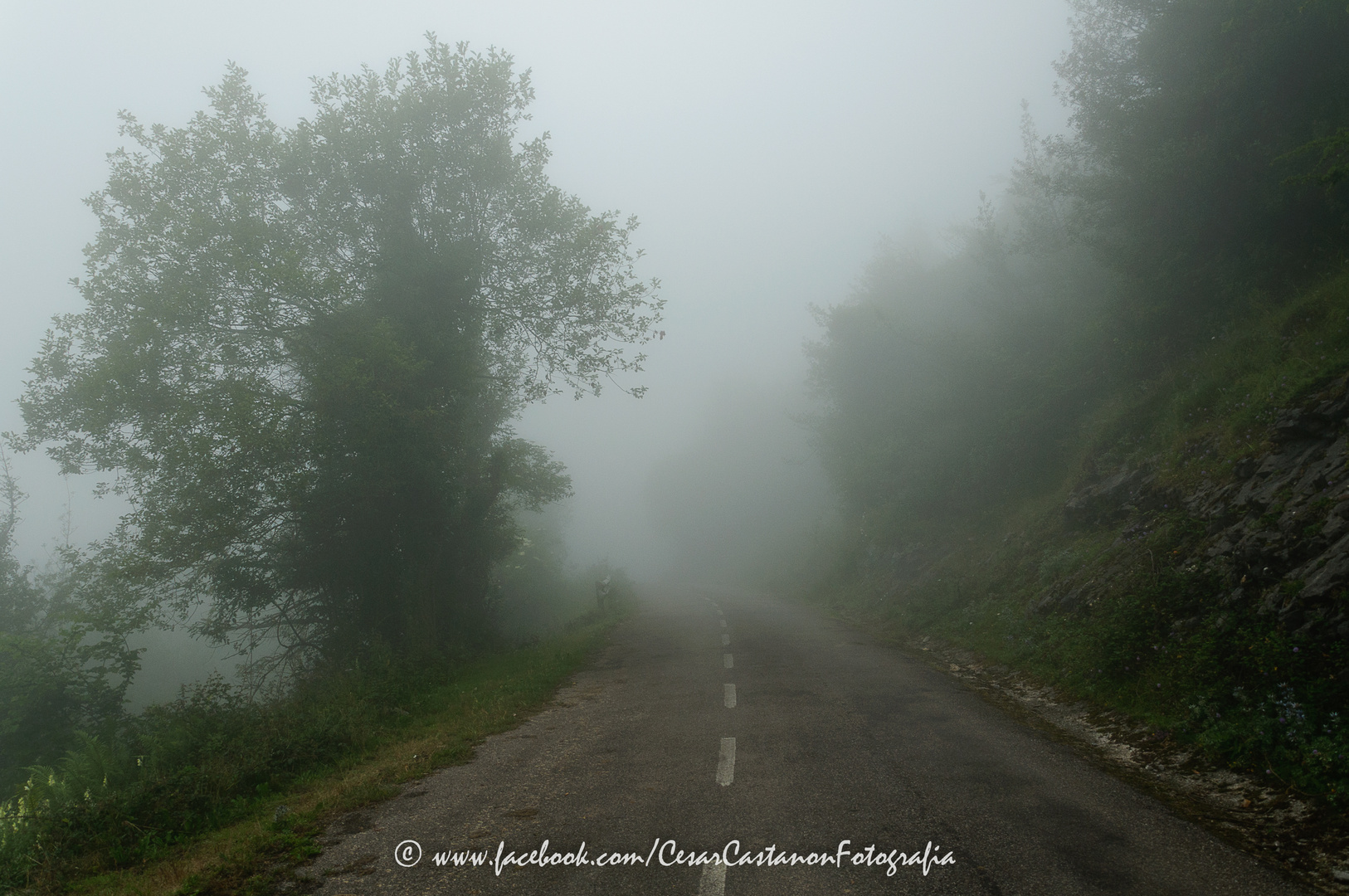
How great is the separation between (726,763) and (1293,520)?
273 inches

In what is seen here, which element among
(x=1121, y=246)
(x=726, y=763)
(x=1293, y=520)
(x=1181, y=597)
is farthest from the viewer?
(x=1121, y=246)

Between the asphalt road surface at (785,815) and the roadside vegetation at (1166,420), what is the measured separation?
1740 millimetres

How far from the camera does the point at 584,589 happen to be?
41.5m

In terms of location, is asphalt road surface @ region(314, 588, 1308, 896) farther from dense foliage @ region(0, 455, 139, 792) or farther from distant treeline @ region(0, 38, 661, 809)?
dense foliage @ region(0, 455, 139, 792)

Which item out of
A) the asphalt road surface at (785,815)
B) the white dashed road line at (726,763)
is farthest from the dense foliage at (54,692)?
the white dashed road line at (726,763)

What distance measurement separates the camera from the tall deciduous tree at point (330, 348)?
13.1 m

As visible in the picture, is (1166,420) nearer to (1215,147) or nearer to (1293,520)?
(1215,147)

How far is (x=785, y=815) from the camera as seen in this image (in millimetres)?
4949

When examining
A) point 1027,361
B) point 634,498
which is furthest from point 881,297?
point 634,498

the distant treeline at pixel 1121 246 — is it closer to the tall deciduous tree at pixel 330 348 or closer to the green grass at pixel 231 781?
the tall deciduous tree at pixel 330 348
